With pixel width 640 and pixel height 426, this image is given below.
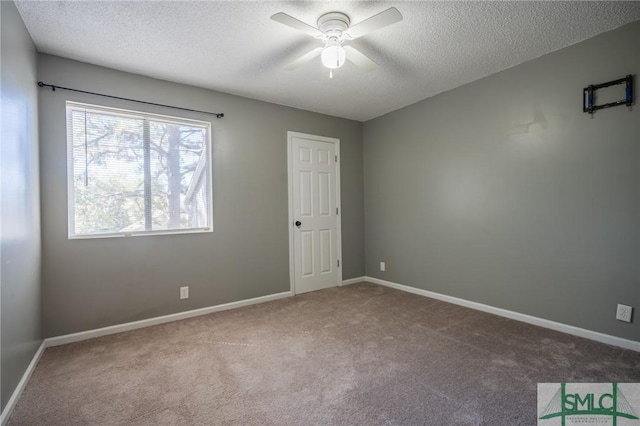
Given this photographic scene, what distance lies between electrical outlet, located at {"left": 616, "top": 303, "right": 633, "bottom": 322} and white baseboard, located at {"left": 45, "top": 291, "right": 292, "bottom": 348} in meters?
3.27

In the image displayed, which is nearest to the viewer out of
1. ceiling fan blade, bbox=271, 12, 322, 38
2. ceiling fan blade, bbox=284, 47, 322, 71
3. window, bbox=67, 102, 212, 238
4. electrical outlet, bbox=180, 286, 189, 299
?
ceiling fan blade, bbox=271, 12, 322, 38

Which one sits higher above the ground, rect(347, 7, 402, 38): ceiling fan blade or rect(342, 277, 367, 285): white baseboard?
rect(347, 7, 402, 38): ceiling fan blade

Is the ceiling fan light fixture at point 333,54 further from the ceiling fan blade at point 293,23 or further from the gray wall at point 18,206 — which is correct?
the gray wall at point 18,206

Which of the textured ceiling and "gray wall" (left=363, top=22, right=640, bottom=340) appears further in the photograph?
"gray wall" (left=363, top=22, right=640, bottom=340)

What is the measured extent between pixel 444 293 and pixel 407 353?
1560 millimetres

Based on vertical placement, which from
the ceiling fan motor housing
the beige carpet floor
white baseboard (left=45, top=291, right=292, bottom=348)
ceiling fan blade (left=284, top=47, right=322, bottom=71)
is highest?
the ceiling fan motor housing

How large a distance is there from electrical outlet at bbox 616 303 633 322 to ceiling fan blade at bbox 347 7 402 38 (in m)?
2.73

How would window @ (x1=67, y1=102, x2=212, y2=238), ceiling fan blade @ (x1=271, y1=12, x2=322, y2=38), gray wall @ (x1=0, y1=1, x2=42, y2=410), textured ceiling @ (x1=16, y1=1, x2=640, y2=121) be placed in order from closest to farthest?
gray wall @ (x1=0, y1=1, x2=42, y2=410) → ceiling fan blade @ (x1=271, y1=12, x2=322, y2=38) → textured ceiling @ (x1=16, y1=1, x2=640, y2=121) → window @ (x1=67, y1=102, x2=212, y2=238)

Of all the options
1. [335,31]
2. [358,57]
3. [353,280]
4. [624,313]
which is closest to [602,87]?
[624,313]

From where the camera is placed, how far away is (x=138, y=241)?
2975 millimetres

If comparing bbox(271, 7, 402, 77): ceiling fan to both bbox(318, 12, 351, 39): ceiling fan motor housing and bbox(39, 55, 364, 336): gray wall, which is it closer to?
bbox(318, 12, 351, 39): ceiling fan motor housing

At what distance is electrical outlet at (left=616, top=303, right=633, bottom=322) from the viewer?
2.33 meters

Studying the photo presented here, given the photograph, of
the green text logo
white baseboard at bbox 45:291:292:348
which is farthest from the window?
the green text logo

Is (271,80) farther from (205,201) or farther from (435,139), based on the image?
(435,139)
